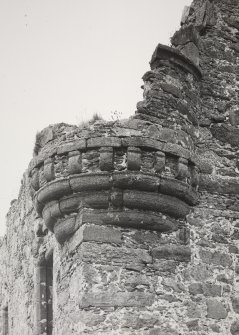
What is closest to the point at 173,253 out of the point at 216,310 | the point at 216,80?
the point at 216,310

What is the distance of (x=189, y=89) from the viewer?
8234 mm

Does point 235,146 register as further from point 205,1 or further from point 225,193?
point 205,1

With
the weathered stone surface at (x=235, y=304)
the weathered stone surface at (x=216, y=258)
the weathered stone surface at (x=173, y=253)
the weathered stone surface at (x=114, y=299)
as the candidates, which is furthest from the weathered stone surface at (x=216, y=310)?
the weathered stone surface at (x=114, y=299)

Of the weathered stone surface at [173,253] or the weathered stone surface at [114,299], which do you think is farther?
the weathered stone surface at [173,253]

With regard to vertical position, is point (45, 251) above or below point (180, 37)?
below

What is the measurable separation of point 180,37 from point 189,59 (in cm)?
52

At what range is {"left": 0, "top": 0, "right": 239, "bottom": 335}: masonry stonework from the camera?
7.10 m

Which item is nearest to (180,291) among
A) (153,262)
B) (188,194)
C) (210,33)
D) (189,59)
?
(153,262)

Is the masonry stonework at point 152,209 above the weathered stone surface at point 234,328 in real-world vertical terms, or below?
above

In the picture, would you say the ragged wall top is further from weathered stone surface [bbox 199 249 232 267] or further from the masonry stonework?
weathered stone surface [bbox 199 249 232 267]

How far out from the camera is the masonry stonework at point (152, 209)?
710 cm

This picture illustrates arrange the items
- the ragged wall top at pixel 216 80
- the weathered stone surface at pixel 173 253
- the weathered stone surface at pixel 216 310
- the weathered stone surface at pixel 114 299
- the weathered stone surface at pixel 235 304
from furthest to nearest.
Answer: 1. the ragged wall top at pixel 216 80
2. the weathered stone surface at pixel 235 304
3. the weathered stone surface at pixel 216 310
4. the weathered stone surface at pixel 173 253
5. the weathered stone surface at pixel 114 299

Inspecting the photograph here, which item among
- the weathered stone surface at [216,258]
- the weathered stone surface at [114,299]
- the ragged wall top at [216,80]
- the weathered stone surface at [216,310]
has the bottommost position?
the weathered stone surface at [216,310]

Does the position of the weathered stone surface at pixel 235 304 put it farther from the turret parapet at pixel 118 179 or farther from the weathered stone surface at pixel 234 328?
the turret parapet at pixel 118 179
